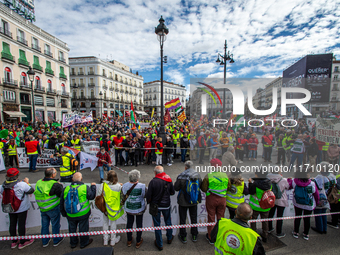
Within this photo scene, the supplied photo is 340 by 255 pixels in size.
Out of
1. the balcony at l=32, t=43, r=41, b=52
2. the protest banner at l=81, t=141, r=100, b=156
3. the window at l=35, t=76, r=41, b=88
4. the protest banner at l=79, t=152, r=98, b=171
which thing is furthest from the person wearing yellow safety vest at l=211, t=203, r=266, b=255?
the balcony at l=32, t=43, r=41, b=52

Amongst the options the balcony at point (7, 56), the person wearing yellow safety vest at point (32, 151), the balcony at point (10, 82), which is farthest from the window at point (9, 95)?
the person wearing yellow safety vest at point (32, 151)

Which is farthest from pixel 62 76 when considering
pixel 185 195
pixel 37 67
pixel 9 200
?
pixel 185 195

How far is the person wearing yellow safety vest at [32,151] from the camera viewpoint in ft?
22.3

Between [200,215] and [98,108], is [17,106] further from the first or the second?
[200,215]

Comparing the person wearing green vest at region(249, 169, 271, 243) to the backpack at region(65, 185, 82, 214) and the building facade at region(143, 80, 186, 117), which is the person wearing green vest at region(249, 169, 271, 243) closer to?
the backpack at region(65, 185, 82, 214)

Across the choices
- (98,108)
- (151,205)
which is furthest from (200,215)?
(98,108)

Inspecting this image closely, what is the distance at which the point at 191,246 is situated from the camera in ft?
10.4

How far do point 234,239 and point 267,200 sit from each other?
5.18 feet

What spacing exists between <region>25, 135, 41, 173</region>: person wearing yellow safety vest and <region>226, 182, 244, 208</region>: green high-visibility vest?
293 inches

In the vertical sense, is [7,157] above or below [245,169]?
below

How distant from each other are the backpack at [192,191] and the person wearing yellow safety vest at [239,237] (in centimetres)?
108

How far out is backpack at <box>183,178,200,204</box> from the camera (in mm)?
3115

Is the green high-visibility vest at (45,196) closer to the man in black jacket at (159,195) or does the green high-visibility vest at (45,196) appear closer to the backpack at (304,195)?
the man in black jacket at (159,195)

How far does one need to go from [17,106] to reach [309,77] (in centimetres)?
3190
